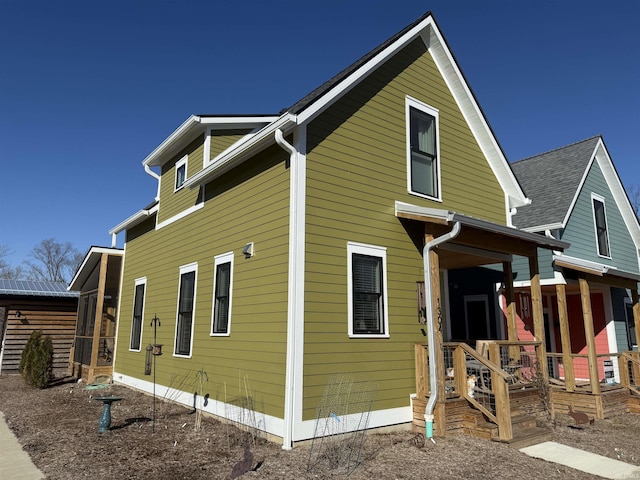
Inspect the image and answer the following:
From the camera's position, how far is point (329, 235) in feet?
22.3

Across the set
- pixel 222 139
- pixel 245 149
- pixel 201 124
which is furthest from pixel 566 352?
pixel 201 124

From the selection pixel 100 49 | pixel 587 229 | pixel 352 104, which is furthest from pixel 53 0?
pixel 587 229

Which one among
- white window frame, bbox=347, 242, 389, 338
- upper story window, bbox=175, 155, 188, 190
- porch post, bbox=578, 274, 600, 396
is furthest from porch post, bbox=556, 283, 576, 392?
upper story window, bbox=175, 155, 188, 190

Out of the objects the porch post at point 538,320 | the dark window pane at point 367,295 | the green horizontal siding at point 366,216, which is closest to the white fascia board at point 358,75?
the green horizontal siding at point 366,216

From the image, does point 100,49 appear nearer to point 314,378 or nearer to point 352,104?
point 352,104

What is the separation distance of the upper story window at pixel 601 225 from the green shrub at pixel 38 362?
16292 mm

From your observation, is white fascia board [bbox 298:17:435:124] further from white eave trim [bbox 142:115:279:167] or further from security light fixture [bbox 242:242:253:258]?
security light fixture [bbox 242:242:253:258]

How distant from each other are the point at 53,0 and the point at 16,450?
879cm

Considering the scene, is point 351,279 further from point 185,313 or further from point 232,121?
point 232,121

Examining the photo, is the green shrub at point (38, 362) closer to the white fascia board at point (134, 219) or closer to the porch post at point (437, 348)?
the white fascia board at point (134, 219)

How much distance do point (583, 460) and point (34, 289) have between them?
727 inches

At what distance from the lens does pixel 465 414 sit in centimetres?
686

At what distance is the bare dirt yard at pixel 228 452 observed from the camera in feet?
16.6

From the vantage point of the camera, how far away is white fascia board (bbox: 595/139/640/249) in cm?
1447
